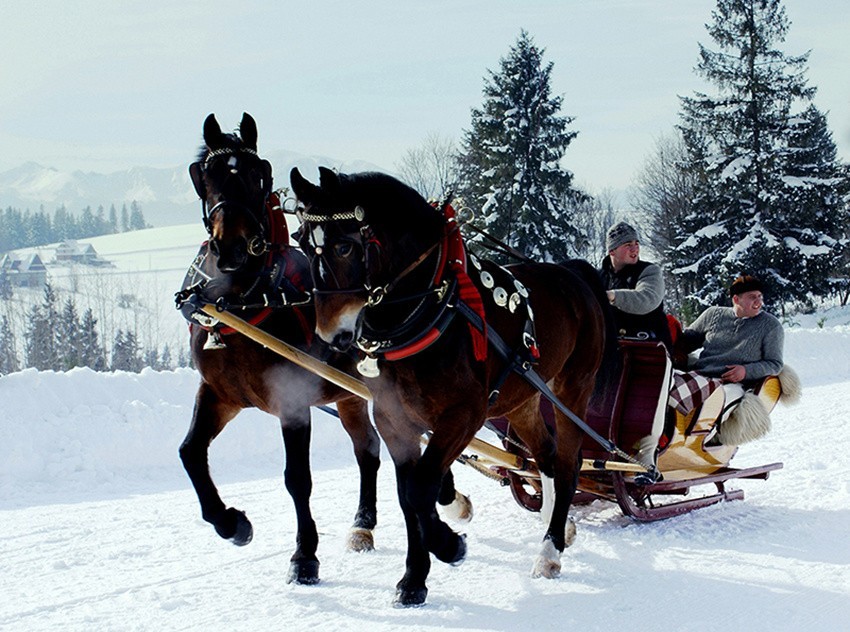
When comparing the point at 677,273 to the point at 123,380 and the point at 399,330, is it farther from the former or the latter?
the point at 399,330

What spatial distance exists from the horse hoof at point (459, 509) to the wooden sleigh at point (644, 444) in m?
0.32

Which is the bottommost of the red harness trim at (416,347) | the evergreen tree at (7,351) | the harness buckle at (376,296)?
the evergreen tree at (7,351)

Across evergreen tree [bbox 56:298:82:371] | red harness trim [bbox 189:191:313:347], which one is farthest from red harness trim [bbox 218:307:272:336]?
evergreen tree [bbox 56:298:82:371]

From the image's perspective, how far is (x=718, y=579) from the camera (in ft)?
16.0

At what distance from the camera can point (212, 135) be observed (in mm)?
4941

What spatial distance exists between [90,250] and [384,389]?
10269 cm

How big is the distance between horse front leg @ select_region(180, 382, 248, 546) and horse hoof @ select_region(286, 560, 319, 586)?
14.0 inches

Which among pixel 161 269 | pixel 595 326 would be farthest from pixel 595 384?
pixel 161 269

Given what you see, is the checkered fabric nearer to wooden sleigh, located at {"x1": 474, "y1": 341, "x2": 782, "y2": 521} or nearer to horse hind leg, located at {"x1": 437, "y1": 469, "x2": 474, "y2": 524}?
wooden sleigh, located at {"x1": 474, "y1": 341, "x2": 782, "y2": 521}

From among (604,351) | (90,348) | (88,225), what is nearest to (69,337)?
(90,348)

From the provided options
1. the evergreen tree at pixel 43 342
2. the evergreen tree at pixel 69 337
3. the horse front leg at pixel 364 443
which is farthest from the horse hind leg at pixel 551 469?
the evergreen tree at pixel 43 342

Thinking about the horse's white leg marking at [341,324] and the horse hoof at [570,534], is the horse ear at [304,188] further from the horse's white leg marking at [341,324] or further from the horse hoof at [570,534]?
the horse hoof at [570,534]

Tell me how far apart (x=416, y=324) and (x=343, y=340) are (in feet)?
1.43

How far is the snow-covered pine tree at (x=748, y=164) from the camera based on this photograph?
26.0m
